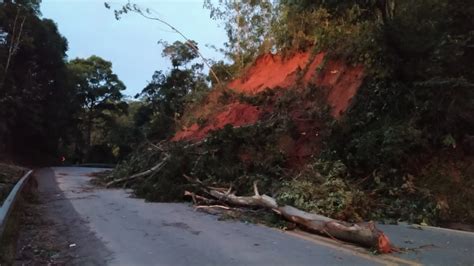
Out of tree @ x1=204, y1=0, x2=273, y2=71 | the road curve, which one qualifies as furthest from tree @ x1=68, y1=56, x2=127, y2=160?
the road curve

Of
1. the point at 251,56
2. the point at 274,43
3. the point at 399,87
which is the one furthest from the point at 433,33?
the point at 251,56

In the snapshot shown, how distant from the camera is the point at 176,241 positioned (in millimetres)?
8820

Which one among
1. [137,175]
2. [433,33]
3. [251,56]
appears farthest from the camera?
[251,56]

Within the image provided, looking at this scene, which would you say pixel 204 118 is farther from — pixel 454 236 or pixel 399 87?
pixel 454 236

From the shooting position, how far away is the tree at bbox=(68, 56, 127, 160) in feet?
217

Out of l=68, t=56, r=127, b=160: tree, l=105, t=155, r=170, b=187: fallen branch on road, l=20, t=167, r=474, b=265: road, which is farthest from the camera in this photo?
l=68, t=56, r=127, b=160: tree

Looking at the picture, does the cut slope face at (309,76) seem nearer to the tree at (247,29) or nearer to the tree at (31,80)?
the tree at (247,29)

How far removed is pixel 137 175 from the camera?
65.4ft

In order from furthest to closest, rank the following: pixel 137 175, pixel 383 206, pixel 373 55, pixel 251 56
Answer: pixel 251 56
pixel 137 175
pixel 373 55
pixel 383 206

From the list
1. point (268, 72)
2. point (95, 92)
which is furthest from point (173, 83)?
point (268, 72)

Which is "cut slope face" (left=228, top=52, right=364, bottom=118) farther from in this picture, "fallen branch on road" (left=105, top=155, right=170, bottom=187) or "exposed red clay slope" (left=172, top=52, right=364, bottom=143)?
"fallen branch on road" (left=105, top=155, right=170, bottom=187)

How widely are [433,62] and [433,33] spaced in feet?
2.26

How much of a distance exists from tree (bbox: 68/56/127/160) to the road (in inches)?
2199

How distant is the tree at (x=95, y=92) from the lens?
66.2m
